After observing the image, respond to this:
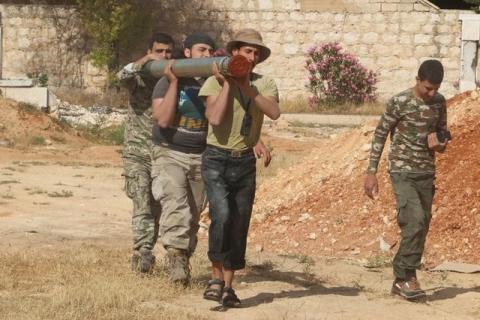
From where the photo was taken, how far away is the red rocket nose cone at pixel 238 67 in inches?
295

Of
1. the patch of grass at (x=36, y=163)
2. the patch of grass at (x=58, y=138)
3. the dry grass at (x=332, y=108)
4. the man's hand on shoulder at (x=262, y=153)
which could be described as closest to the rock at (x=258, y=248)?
the man's hand on shoulder at (x=262, y=153)

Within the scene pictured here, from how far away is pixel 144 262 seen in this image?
9000mm

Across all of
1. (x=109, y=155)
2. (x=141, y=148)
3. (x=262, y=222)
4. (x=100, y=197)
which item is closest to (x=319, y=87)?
(x=109, y=155)

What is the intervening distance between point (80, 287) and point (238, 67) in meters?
1.97

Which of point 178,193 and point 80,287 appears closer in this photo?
point 80,287

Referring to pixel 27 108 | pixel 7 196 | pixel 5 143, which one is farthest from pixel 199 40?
pixel 27 108

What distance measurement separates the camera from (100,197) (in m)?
14.8

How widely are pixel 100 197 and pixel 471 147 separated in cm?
504

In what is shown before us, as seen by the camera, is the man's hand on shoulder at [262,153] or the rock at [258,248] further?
the rock at [258,248]

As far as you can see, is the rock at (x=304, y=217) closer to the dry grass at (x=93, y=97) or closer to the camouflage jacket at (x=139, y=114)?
the camouflage jacket at (x=139, y=114)

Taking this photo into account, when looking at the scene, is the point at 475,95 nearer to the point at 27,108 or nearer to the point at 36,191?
the point at 36,191

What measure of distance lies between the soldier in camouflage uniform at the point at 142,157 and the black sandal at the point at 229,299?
117 centimetres

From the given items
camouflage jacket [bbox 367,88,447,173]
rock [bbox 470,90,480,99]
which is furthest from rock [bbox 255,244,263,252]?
rock [bbox 470,90,480,99]

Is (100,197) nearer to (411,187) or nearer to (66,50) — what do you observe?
(411,187)
